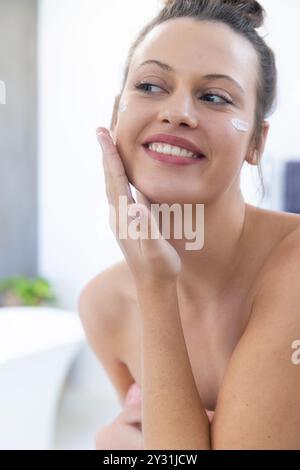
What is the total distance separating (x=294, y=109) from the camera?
2.99ft

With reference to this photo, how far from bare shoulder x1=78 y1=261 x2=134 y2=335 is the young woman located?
0.48ft

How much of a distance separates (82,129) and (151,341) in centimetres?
98

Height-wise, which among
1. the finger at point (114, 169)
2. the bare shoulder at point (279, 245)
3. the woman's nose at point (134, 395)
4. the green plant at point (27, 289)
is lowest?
the green plant at point (27, 289)

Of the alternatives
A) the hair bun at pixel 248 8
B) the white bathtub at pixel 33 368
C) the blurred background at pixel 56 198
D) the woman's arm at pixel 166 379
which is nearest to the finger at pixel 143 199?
the woman's arm at pixel 166 379

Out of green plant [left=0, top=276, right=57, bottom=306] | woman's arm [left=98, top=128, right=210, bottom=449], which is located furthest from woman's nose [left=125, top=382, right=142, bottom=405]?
green plant [left=0, top=276, right=57, bottom=306]

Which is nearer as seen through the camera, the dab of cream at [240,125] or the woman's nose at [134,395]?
the dab of cream at [240,125]

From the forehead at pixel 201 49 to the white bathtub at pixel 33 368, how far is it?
88 centimetres

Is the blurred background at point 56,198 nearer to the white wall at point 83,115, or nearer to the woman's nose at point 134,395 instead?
the white wall at point 83,115

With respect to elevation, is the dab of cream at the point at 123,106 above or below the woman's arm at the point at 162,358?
above

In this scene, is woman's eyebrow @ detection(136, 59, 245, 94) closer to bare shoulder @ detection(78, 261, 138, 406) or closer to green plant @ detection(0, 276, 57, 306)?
bare shoulder @ detection(78, 261, 138, 406)

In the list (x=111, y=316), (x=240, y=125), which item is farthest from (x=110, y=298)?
(x=240, y=125)

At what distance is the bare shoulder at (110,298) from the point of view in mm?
777

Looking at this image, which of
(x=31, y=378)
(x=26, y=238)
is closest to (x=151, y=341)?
(x=31, y=378)
